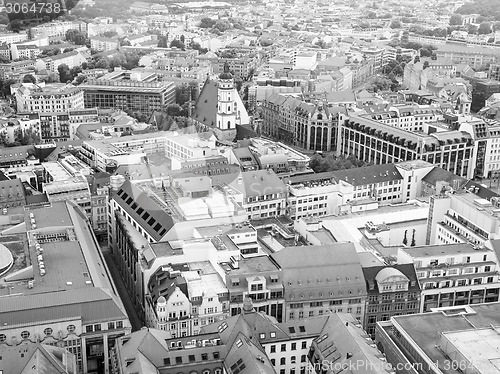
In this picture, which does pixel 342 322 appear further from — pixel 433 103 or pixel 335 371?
pixel 433 103

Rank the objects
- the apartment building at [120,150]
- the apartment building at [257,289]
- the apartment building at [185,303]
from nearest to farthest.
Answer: the apartment building at [185,303] < the apartment building at [257,289] < the apartment building at [120,150]

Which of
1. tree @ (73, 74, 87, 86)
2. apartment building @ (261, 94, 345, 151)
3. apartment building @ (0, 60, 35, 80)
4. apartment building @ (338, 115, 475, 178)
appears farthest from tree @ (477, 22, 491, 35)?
apartment building @ (338, 115, 475, 178)

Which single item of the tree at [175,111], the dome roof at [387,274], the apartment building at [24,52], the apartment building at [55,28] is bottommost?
the tree at [175,111]

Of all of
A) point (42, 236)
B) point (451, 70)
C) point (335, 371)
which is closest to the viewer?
point (335, 371)

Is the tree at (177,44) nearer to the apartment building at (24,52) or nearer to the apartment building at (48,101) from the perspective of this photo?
the apartment building at (24,52)

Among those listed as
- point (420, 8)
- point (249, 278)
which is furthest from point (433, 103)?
point (420, 8)

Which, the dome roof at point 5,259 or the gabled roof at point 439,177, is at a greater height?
the dome roof at point 5,259

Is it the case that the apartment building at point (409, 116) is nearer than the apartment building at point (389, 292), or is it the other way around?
the apartment building at point (389, 292)

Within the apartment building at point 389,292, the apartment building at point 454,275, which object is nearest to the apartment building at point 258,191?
the apartment building at point 454,275

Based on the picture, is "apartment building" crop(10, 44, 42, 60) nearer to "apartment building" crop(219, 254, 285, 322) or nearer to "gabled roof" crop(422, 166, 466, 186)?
"gabled roof" crop(422, 166, 466, 186)
